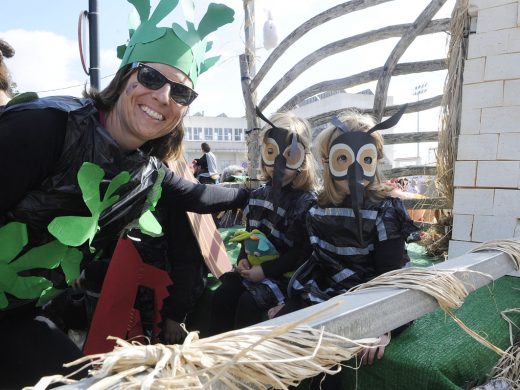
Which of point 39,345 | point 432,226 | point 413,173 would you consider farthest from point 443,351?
point 413,173

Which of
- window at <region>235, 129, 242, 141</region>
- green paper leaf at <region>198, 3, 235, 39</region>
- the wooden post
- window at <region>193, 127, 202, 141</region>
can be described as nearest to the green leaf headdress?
green paper leaf at <region>198, 3, 235, 39</region>

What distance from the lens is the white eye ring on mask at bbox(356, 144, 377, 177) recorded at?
183cm

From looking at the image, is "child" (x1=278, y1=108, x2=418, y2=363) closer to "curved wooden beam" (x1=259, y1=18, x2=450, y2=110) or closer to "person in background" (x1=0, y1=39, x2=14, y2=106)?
"person in background" (x1=0, y1=39, x2=14, y2=106)

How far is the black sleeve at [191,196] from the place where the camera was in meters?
2.01

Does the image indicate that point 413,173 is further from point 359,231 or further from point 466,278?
point 466,278

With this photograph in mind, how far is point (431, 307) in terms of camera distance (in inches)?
38.1

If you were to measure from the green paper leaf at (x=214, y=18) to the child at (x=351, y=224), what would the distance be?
26.6 inches

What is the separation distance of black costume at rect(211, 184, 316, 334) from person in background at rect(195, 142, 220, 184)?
4.94 metres

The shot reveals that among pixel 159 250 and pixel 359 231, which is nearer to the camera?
pixel 359 231

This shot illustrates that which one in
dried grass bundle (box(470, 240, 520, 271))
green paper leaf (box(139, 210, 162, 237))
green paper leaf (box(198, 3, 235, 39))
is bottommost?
dried grass bundle (box(470, 240, 520, 271))

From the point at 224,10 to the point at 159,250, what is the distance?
1279mm

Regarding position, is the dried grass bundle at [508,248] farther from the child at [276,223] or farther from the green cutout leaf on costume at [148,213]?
the green cutout leaf on costume at [148,213]

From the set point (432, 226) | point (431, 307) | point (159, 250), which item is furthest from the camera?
point (432, 226)

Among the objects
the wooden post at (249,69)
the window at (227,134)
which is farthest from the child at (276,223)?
the window at (227,134)
